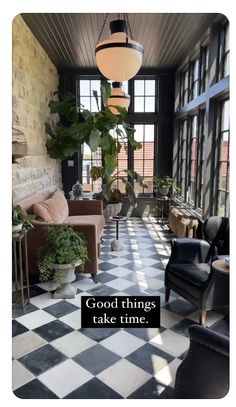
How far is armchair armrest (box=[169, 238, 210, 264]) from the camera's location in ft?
8.51

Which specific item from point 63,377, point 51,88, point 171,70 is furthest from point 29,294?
point 171,70

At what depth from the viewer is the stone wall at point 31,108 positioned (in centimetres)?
317

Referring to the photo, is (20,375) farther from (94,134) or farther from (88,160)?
(88,160)

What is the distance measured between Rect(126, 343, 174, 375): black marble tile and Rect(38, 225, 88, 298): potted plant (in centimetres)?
94

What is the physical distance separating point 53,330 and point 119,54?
1.86 m

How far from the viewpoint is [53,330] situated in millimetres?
2156

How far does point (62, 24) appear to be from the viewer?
3301 millimetres

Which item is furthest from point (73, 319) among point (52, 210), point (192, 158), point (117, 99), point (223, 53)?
point (192, 158)

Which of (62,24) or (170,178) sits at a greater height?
(62,24)

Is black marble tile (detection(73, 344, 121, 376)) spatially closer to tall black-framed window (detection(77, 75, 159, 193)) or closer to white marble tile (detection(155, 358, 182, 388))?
white marble tile (detection(155, 358, 182, 388))

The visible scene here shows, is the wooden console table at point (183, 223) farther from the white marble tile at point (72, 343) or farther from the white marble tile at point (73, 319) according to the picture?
the white marble tile at point (72, 343)

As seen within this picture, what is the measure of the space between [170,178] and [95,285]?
3.54 metres

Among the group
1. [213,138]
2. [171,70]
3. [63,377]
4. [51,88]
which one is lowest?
[63,377]

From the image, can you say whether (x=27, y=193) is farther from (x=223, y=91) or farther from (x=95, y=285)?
(x=223, y=91)
